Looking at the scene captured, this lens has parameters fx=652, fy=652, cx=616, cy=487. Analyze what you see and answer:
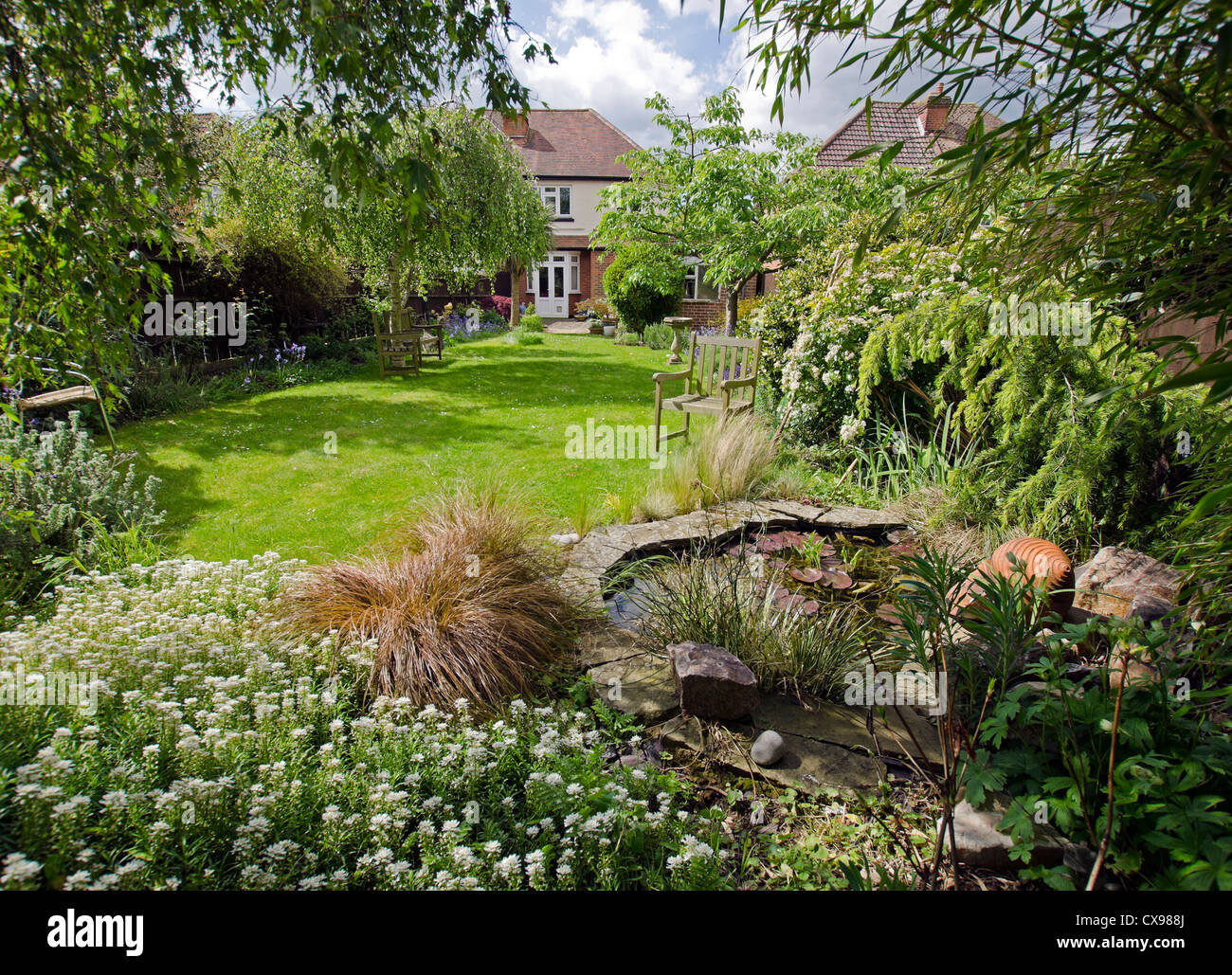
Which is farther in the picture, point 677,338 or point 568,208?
point 568,208

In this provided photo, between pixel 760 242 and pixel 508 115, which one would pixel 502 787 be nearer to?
pixel 508 115

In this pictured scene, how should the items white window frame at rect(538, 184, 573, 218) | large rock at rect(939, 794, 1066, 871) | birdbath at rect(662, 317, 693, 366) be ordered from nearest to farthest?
large rock at rect(939, 794, 1066, 871)
birdbath at rect(662, 317, 693, 366)
white window frame at rect(538, 184, 573, 218)

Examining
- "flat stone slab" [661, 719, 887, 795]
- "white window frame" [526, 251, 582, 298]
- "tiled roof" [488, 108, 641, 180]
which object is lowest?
"flat stone slab" [661, 719, 887, 795]

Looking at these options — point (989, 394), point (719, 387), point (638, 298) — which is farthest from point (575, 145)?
point (989, 394)

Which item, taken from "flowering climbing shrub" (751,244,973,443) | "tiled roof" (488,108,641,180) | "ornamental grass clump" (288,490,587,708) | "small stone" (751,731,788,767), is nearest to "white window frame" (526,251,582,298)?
"tiled roof" (488,108,641,180)

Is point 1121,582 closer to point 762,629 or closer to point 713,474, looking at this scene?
point 762,629

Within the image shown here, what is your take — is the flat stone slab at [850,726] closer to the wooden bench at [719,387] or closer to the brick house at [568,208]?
the wooden bench at [719,387]

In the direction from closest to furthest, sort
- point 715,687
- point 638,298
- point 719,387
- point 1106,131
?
point 1106,131 < point 715,687 < point 719,387 < point 638,298

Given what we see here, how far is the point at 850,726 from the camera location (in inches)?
107

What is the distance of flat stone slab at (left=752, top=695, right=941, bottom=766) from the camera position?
2.57 meters

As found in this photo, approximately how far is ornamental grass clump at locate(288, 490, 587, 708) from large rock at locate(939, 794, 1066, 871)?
170 centimetres

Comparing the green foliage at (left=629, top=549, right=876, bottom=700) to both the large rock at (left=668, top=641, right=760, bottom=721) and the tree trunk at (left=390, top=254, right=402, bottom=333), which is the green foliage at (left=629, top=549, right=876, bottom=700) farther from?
the tree trunk at (left=390, top=254, right=402, bottom=333)

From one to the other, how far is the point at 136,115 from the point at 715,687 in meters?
3.10

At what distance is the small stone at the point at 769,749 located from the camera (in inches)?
97.8
